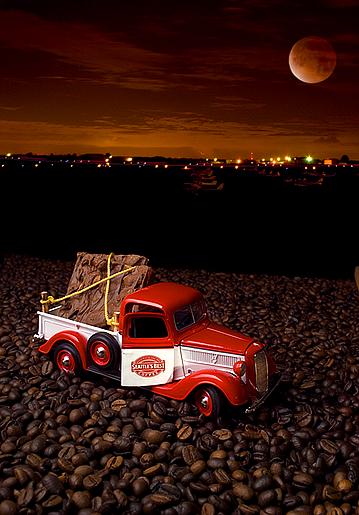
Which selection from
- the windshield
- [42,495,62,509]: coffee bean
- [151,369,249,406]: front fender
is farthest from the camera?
the windshield

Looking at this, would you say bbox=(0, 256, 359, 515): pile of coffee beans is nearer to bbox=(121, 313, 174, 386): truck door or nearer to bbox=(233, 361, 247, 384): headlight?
bbox=(121, 313, 174, 386): truck door

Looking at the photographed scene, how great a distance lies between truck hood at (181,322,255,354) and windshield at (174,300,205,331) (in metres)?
0.19

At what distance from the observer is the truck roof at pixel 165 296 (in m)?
6.38

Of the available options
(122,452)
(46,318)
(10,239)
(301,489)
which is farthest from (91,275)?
(10,239)

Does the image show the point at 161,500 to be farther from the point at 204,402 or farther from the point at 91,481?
the point at 204,402

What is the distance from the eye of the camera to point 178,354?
637 centimetres

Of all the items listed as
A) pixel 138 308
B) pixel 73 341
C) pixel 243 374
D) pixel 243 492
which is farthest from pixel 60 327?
pixel 243 492

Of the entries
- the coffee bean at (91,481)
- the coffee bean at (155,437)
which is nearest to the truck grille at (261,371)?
the coffee bean at (155,437)

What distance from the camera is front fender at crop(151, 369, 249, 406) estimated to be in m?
5.86

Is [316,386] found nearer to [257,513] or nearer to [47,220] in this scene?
[257,513]

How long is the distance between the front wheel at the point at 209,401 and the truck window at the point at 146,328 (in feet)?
3.01

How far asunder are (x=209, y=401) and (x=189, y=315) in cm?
119

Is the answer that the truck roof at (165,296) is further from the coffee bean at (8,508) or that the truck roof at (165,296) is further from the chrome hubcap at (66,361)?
the coffee bean at (8,508)

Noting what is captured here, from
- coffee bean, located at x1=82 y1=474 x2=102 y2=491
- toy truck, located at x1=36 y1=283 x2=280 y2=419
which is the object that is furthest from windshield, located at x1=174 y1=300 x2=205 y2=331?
coffee bean, located at x1=82 y1=474 x2=102 y2=491
